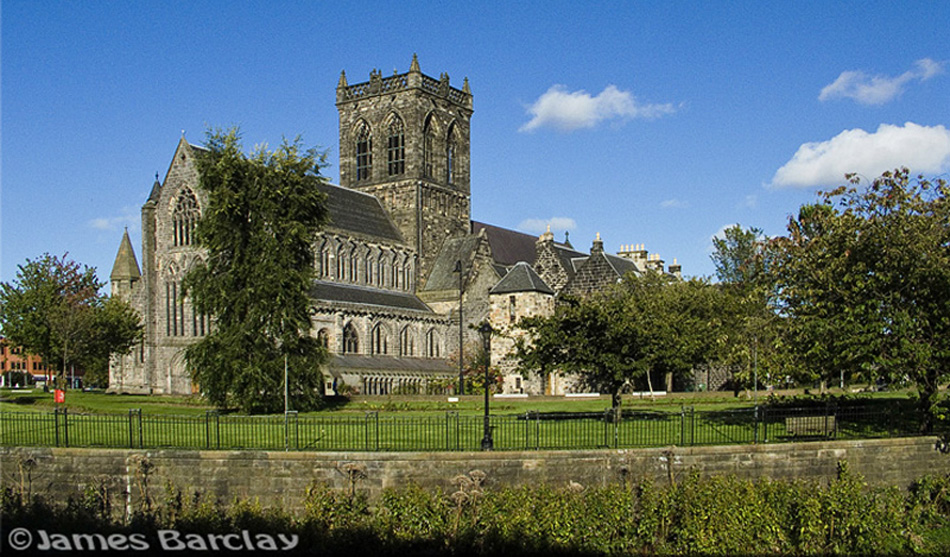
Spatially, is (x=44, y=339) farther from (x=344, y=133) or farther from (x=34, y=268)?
(x=344, y=133)

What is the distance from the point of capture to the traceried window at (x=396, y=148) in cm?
7606

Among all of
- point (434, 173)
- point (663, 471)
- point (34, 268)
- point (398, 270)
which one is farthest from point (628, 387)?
point (34, 268)

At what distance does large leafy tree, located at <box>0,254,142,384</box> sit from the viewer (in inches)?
2308

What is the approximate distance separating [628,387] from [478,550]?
36931 millimetres

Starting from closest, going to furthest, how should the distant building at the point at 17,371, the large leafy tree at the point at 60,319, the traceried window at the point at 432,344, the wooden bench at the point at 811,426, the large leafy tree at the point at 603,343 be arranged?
the wooden bench at the point at 811,426
the large leafy tree at the point at 603,343
the large leafy tree at the point at 60,319
the traceried window at the point at 432,344
the distant building at the point at 17,371

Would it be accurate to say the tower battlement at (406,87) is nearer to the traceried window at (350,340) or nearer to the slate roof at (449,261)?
the slate roof at (449,261)

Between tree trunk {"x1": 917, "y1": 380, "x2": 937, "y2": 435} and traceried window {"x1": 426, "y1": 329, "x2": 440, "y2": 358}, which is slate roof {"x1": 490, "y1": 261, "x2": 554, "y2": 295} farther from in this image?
tree trunk {"x1": 917, "y1": 380, "x2": 937, "y2": 435}

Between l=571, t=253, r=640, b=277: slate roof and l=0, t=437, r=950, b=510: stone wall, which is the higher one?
l=571, t=253, r=640, b=277: slate roof

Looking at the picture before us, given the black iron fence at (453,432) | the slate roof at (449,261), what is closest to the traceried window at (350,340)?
the slate roof at (449,261)

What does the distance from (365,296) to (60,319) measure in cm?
1933

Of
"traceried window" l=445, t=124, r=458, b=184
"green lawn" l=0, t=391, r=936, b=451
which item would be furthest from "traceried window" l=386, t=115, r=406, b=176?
"green lawn" l=0, t=391, r=936, b=451

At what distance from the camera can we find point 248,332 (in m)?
39.4

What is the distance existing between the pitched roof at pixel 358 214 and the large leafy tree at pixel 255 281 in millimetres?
25412

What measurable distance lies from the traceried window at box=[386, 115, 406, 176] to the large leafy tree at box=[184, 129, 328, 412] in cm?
3417
